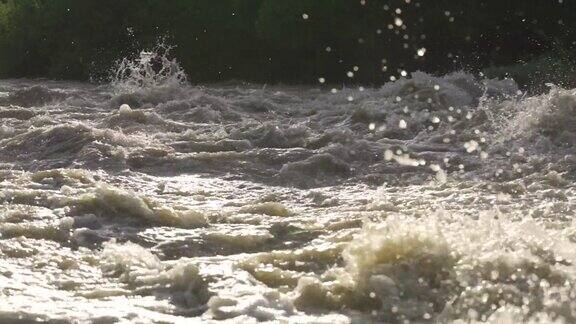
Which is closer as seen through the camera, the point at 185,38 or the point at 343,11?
the point at 343,11

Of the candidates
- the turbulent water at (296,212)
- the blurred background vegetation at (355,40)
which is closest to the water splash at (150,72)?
the blurred background vegetation at (355,40)

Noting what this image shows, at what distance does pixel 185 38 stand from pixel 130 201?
14.1 metres

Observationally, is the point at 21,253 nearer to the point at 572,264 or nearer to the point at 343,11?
the point at 572,264

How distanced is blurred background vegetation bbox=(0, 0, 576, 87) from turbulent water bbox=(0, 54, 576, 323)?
4749mm

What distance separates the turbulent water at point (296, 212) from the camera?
5238 millimetres

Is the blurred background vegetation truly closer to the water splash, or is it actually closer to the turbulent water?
the water splash

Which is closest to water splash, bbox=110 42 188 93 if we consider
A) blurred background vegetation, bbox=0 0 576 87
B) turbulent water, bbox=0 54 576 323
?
blurred background vegetation, bbox=0 0 576 87

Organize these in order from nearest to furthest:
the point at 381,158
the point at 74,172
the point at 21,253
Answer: the point at 21,253
the point at 74,172
the point at 381,158

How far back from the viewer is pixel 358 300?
17.3ft

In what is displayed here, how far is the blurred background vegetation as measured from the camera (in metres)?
19.2

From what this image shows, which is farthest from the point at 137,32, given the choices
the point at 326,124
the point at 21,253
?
the point at 21,253

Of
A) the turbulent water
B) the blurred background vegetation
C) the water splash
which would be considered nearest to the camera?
the turbulent water

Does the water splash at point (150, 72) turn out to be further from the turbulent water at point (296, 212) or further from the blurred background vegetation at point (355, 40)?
the turbulent water at point (296, 212)

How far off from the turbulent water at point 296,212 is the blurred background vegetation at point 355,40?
4749 millimetres
